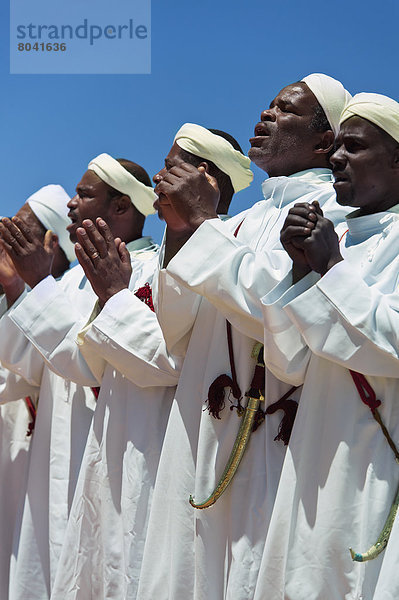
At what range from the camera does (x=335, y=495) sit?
3660 millimetres

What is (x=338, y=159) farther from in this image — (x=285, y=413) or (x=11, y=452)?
(x=11, y=452)

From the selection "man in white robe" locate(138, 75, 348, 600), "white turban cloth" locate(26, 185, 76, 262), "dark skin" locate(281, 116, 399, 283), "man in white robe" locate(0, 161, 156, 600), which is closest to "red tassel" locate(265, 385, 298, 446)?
"man in white robe" locate(138, 75, 348, 600)

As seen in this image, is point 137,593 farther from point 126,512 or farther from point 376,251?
point 376,251

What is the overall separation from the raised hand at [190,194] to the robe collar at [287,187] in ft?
A: 1.23

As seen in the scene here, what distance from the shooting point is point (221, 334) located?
451cm

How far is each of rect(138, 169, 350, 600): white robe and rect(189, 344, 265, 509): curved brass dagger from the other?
3cm

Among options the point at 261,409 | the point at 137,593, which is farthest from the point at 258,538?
the point at 137,593

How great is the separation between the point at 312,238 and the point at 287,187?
1012mm

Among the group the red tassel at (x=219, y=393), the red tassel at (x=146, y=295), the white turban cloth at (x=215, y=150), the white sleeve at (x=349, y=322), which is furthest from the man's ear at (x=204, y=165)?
the white sleeve at (x=349, y=322)

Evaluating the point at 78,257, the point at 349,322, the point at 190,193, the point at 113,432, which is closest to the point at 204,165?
the point at 78,257

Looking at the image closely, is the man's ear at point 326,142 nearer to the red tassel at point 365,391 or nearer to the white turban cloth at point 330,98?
the white turban cloth at point 330,98

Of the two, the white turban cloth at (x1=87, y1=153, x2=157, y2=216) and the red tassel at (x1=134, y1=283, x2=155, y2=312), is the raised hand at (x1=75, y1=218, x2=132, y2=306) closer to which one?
the red tassel at (x1=134, y1=283, x2=155, y2=312)

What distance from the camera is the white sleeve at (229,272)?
160 inches

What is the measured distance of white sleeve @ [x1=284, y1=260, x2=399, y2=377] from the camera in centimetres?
362
